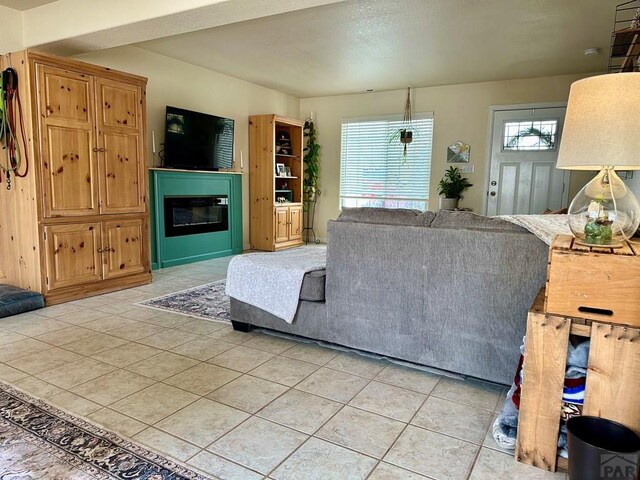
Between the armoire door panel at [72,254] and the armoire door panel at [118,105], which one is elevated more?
the armoire door panel at [118,105]

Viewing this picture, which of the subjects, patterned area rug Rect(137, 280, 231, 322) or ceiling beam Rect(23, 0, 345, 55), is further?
patterned area rug Rect(137, 280, 231, 322)

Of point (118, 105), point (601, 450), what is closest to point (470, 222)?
point (601, 450)

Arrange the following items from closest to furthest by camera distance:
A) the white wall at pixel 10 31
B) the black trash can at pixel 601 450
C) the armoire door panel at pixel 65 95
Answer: the black trash can at pixel 601 450
the armoire door panel at pixel 65 95
the white wall at pixel 10 31

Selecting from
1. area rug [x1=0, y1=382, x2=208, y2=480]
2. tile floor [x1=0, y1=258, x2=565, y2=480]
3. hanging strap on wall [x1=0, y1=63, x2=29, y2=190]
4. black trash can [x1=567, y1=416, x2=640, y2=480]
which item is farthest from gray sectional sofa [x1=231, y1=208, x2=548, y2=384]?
hanging strap on wall [x1=0, y1=63, x2=29, y2=190]

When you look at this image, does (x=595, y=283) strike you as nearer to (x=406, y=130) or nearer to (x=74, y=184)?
(x=74, y=184)

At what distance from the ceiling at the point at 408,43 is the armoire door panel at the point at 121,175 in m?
1.31

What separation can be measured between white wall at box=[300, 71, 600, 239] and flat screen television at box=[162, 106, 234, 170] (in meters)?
2.08

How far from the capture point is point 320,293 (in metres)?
2.74

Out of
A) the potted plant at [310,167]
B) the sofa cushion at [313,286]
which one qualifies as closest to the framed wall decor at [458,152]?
the potted plant at [310,167]

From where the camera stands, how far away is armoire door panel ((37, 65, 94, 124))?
138 inches

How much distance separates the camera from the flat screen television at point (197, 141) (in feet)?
17.0

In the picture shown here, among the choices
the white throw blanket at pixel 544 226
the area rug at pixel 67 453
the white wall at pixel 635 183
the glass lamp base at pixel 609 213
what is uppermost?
the white wall at pixel 635 183

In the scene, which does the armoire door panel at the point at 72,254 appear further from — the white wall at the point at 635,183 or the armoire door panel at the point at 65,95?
the white wall at the point at 635,183

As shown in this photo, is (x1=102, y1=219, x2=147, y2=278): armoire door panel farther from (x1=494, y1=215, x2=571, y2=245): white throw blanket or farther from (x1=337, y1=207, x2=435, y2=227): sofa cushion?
(x1=494, y1=215, x2=571, y2=245): white throw blanket
